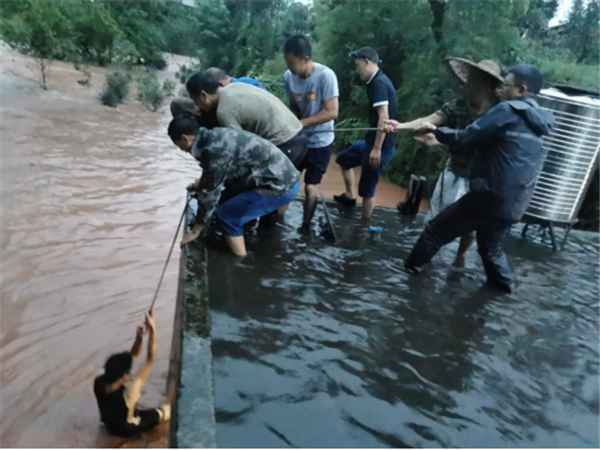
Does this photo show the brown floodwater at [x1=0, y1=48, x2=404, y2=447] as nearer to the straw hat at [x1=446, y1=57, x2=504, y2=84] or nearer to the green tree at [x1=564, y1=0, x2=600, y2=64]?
the straw hat at [x1=446, y1=57, x2=504, y2=84]

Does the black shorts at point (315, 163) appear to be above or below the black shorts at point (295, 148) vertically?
below

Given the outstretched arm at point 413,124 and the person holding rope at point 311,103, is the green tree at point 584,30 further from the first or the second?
the person holding rope at point 311,103

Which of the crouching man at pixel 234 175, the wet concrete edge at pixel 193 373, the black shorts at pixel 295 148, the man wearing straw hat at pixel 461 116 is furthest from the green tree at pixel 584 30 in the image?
the wet concrete edge at pixel 193 373

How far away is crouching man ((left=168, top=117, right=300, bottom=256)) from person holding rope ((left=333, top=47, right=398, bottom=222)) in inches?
52.2

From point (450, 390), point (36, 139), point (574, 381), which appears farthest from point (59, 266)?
point (36, 139)

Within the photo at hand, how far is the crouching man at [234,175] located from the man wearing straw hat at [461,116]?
1.29 m

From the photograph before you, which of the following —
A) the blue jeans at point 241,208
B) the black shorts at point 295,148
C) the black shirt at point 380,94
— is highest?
the black shirt at point 380,94

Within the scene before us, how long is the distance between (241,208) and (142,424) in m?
1.72

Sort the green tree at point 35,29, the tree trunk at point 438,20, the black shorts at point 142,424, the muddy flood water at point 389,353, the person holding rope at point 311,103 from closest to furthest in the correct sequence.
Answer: the muddy flood water at point 389,353 < the black shorts at point 142,424 < the person holding rope at point 311,103 < the tree trunk at point 438,20 < the green tree at point 35,29

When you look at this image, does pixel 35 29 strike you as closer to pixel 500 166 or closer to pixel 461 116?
pixel 461 116

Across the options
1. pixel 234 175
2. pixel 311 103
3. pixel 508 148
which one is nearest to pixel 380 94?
pixel 311 103

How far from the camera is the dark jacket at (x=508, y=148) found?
3.78m

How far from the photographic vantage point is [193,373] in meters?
2.41

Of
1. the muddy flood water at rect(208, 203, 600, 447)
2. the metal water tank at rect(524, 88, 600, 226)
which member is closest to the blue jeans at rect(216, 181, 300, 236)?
the muddy flood water at rect(208, 203, 600, 447)
